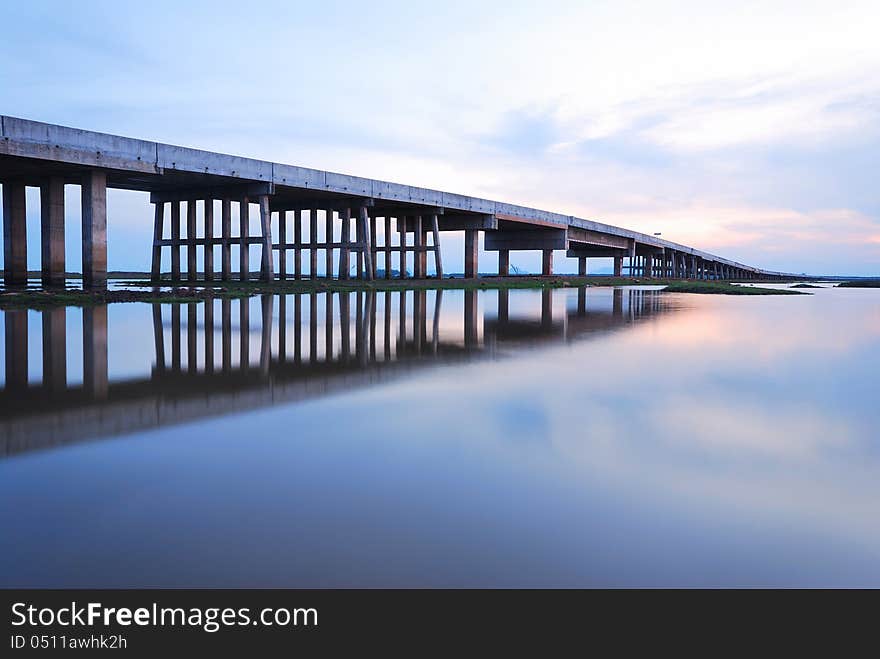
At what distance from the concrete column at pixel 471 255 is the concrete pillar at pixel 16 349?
127ft

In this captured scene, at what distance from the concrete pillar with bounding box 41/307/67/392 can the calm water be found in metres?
0.07

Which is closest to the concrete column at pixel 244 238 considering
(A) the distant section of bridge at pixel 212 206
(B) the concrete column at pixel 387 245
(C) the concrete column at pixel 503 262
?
(A) the distant section of bridge at pixel 212 206

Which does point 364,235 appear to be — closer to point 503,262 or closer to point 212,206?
point 212,206

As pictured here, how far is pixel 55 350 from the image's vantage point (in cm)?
1095

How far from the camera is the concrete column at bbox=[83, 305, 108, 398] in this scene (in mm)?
8173

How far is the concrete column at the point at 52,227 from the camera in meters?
28.8

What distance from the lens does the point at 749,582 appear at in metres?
3.30

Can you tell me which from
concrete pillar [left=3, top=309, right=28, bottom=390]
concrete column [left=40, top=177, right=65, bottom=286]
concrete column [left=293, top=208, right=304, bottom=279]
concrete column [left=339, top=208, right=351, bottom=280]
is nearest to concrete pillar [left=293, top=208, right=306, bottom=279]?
concrete column [left=293, top=208, right=304, bottom=279]

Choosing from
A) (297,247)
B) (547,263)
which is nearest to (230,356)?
(297,247)

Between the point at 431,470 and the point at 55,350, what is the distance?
8.88 m

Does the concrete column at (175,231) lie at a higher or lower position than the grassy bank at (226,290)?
higher

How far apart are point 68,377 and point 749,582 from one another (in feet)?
28.4

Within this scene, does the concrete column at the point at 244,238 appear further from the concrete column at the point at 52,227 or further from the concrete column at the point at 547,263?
the concrete column at the point at 547,263
